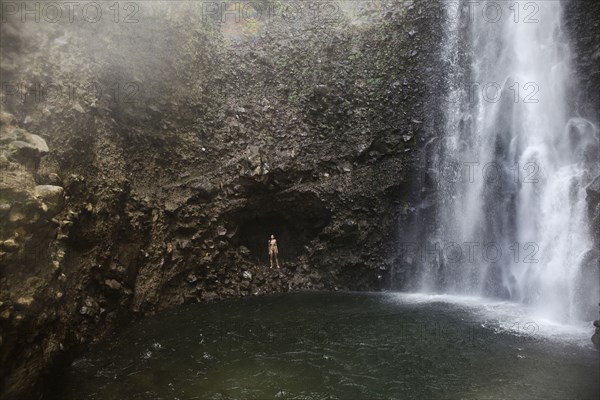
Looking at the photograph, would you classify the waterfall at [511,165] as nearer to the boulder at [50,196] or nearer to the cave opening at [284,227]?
the cave opening at [284,227]

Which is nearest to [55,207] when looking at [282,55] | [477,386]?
[477,386]

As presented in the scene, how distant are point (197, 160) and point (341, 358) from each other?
31.5ft

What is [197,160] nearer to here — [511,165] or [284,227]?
[284,227]

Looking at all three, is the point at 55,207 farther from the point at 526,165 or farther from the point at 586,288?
the point at 526,165

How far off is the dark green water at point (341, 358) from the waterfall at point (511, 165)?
1962mm

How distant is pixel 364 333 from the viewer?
11.8m

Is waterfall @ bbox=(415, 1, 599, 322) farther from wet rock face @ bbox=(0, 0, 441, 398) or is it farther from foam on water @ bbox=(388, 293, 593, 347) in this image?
wet rock face @ bbox=(0, 0, 441, 398)

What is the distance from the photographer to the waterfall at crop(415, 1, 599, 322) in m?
13.8

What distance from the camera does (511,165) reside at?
53.0 feet

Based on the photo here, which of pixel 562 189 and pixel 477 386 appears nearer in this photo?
pixel 477 386

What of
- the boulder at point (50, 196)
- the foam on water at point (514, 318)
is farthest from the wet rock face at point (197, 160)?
the foam on water at point (514, 318)

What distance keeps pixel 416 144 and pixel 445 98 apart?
2.53 m

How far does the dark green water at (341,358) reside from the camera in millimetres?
8508

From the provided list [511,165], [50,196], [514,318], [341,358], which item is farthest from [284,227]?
[50,196]
